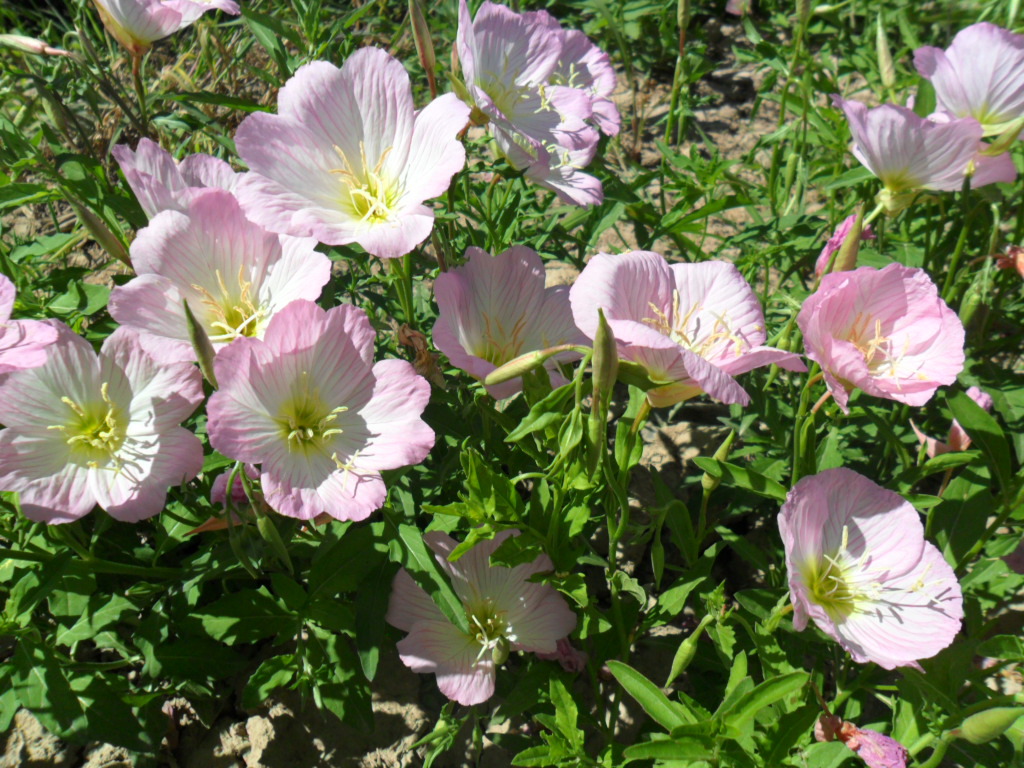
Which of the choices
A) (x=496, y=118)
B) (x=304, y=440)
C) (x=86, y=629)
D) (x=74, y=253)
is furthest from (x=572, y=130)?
(x=74, y=253)

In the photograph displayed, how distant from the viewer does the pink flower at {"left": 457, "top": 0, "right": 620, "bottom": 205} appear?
1697mm

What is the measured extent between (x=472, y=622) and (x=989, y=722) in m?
0.92

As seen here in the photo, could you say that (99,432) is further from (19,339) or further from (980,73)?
(980,73)

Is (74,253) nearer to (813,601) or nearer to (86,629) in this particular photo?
(86,629)

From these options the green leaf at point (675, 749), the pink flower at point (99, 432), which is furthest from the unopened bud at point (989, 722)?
the pink flower at point (99, 432)

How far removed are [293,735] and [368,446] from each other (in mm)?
815

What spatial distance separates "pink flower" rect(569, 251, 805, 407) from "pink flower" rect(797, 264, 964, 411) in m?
0.07

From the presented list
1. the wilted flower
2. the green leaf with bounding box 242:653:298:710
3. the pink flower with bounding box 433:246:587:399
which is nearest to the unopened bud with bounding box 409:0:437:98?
the pink flower with bounding box 433:246:587:399

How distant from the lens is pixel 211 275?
4.98 ft

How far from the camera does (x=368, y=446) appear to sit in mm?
1514

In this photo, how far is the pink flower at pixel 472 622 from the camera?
1.66m

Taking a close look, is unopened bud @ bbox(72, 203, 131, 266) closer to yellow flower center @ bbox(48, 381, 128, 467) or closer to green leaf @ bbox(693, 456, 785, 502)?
yellow flower center @ bbox(48, 381, 128, 467)

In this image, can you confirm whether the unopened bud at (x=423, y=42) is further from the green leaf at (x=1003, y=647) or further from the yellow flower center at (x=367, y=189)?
the green leaf at (x=1003, y=647)

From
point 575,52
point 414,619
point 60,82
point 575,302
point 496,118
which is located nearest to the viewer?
point 575,302
